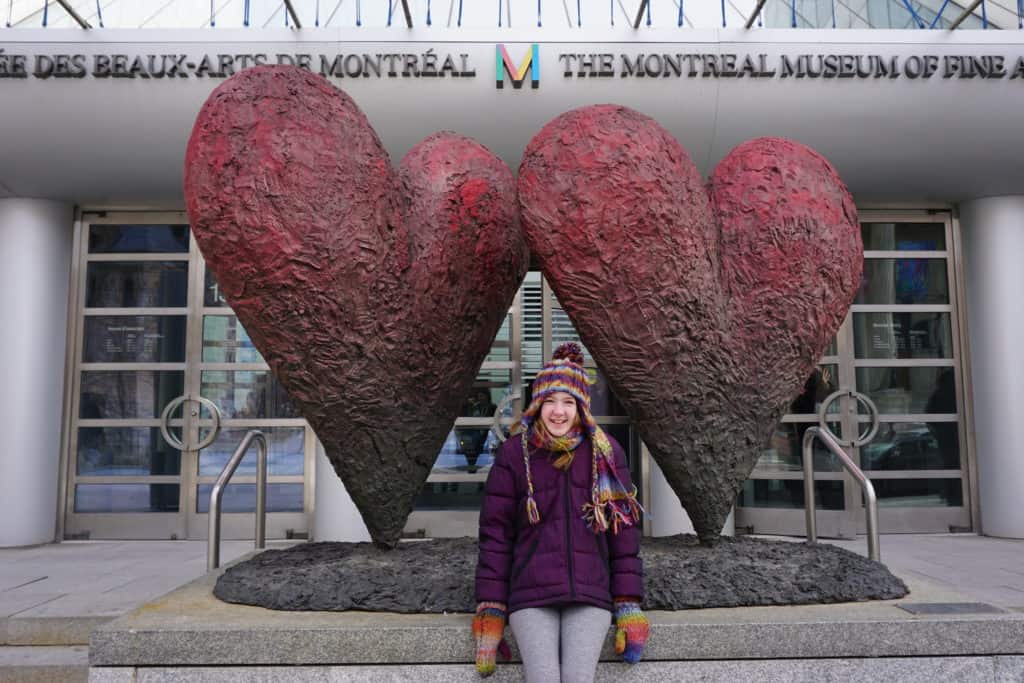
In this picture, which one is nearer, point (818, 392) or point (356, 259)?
point (356, 259)

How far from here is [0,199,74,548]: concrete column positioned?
7.02 metres

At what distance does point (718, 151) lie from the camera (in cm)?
650

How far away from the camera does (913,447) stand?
7.82 m

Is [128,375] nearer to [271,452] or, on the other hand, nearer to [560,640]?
[271,452]

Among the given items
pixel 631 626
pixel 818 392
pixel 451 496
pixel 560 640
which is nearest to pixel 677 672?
pixel 631 626

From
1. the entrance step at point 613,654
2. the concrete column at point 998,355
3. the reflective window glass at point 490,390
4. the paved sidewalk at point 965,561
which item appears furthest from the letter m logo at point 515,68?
the concrete column at point 998,355

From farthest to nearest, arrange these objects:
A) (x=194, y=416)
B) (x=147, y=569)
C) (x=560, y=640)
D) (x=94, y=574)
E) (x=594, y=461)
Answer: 1. (x=194, y=416)
2. (x=147, y=569)
3. (x=94, y=574)
4. (x=594, y=461)
5. (x=560, y=640)

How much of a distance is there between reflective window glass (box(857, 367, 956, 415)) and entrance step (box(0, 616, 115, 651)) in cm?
703

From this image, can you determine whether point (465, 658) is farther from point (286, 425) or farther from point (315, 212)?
point (286, 425)

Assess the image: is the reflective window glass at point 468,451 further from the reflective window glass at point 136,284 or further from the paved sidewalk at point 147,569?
the reflective window glass at point 136,284

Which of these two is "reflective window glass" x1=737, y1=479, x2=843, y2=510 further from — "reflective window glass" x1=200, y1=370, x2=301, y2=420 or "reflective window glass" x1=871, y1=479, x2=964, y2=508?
"reflective window glass" x1=200, y1=370, x2=301, y2=420

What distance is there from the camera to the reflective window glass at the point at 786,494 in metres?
7.62

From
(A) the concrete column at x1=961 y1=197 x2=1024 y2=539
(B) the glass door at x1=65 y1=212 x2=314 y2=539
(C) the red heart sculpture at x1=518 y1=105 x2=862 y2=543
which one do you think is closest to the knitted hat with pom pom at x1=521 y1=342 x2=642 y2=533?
(C) the red heart sculpture at x1=518 y1=105 x2=862 y2=543

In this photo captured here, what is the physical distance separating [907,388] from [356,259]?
676 cm
